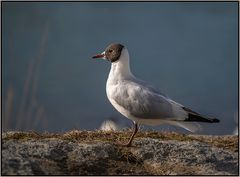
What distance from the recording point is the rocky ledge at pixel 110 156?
17.9 feet

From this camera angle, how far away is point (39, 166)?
532 cm

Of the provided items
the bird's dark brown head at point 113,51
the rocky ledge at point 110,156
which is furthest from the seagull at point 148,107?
the bird's dark brown head at point 113,51

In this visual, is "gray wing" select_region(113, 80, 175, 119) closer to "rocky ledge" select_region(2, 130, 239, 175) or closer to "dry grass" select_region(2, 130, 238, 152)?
"dry grass" select_region(2, 130, 238, 152)

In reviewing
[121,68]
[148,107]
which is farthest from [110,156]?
[121,68]

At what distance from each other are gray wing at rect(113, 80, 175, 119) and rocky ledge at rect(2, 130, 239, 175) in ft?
1.51

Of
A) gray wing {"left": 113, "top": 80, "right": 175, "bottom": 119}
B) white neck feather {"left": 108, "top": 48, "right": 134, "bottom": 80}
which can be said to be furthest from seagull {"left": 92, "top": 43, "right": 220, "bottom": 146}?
white neck feather {"left": 108, "top": 48, "right": 134, "bottom": 80}

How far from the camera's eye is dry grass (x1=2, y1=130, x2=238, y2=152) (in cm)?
670

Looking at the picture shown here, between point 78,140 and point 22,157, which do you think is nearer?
point 22,157

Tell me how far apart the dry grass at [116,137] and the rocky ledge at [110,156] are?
→ 0.01 m

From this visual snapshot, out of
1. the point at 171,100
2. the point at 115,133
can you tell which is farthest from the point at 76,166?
the point at 171,100

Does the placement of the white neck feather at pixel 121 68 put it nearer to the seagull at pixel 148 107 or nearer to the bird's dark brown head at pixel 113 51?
the bird's dark brown head at pixel 113 51

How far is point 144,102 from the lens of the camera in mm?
7230

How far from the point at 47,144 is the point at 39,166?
0.73m

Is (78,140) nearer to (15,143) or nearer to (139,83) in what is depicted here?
(15,143)
